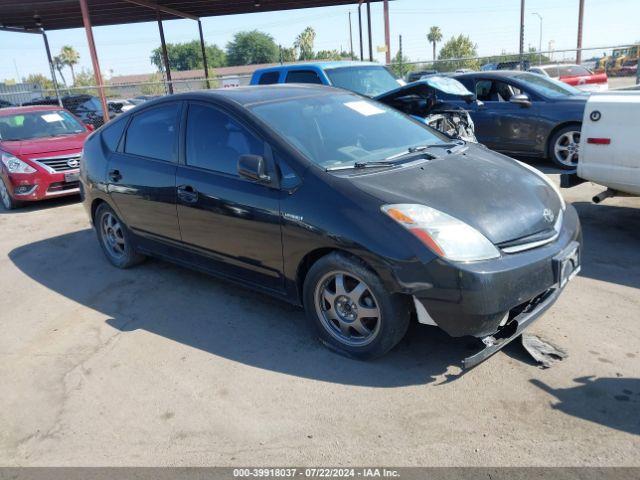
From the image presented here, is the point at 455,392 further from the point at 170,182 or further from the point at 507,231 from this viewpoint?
the point at 170,182

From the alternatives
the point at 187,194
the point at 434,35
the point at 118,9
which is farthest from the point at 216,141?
the point at 434,35

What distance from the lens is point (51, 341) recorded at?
13.5ft

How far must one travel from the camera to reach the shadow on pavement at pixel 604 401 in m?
2.72

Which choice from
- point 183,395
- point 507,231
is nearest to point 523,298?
point 507,231

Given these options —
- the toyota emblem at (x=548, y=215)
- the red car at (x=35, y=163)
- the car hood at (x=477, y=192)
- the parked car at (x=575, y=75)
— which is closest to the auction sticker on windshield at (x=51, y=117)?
the red car at (x=35, y=163)

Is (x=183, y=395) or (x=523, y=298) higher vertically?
(x=523, y=298)

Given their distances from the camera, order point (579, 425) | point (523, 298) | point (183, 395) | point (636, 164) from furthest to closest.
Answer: point (636, 164)
point (183, 395)
point (523, 298)
point (579, 425)

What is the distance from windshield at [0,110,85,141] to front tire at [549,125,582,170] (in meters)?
8.44

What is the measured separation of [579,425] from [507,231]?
1.11 metres

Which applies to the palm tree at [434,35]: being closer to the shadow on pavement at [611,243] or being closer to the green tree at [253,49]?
the green tree at [253,49]

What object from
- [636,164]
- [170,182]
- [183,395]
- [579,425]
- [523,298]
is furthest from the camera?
[636,164]

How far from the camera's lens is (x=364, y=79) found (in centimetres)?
988

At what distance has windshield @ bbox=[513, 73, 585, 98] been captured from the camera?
346 inches

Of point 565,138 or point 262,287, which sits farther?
point 565,138
